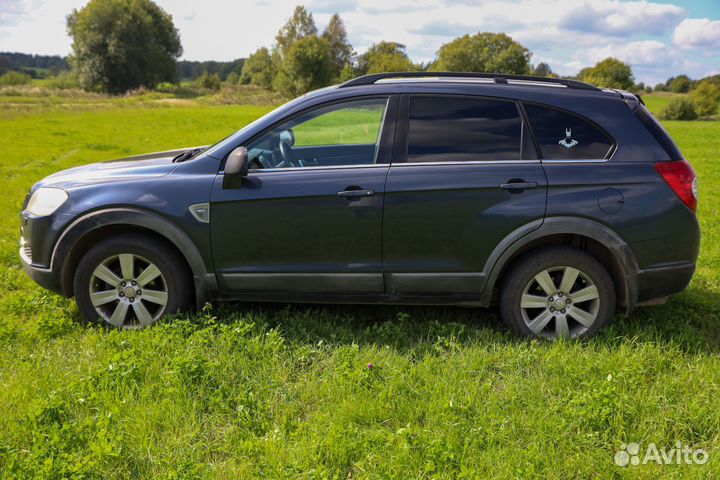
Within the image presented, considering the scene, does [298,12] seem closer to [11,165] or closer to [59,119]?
[59,119]

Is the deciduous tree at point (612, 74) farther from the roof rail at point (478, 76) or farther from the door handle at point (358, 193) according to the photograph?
the door handle at point (358, 193)

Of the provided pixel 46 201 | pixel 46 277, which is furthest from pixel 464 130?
pixel 46 277

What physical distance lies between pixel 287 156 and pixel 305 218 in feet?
2.06

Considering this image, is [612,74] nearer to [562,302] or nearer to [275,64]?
[275,64]

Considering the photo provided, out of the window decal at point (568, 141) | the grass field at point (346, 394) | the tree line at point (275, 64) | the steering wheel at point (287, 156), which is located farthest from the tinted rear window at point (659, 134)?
the tree line at point (275, 64)

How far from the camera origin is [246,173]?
3.98 meters

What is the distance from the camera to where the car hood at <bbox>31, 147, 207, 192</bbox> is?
424 cm

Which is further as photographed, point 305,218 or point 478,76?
point 478,76

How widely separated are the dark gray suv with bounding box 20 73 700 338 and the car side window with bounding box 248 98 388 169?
Result: 0.06 ft

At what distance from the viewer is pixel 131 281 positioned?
4.20 m

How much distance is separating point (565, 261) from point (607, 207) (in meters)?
0.46

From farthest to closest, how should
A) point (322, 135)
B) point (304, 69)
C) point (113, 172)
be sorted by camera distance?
point (304, 69) < point (322, 135) < point (113, 172)

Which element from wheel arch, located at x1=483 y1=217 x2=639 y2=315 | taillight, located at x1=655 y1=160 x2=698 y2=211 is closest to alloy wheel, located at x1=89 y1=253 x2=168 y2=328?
wheel arch, located at x1=483 y1=217 x2=639 y2=315

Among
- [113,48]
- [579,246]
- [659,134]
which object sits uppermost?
[113,48]
